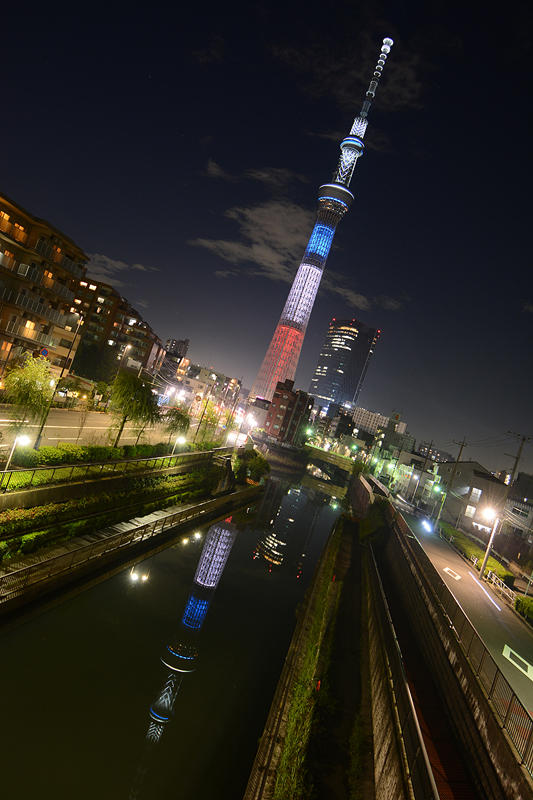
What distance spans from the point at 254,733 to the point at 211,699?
1.90 m

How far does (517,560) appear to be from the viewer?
32.8m

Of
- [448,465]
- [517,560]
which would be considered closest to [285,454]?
[448,465]

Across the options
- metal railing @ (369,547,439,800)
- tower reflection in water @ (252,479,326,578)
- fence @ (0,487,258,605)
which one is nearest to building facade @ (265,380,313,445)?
tower reflection in water @ (252,479,326,578)

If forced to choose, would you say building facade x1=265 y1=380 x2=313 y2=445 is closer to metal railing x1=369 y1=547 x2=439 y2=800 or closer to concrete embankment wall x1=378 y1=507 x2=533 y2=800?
concrete embankment wall x1=378 y1=507 x2=533 y2=800

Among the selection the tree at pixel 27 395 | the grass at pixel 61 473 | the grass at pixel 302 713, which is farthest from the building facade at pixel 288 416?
the grass at pixel 302 713

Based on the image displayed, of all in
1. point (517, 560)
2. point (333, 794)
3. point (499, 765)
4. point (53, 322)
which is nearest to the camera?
point (499, 765)

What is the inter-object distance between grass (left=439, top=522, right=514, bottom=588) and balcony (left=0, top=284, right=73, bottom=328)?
41.8 meters

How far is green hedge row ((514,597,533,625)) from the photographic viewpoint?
17734mm

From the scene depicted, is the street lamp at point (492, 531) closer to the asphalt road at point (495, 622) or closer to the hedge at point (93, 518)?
the asphalt road at point (495, 622)

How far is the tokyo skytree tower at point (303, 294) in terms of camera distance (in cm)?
Result: 15138

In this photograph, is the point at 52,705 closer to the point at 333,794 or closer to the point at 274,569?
the point at 333,794

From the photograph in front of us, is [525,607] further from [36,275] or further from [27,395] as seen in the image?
[36,275]

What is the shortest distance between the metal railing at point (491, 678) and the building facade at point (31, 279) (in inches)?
1325

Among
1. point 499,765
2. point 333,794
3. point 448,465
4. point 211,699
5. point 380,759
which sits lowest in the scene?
point 211,699
